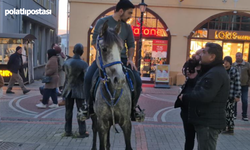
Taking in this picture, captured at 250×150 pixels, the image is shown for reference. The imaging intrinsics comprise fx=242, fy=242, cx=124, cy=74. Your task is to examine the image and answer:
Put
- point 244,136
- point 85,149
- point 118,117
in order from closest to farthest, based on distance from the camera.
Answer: point 118,117 < point 85,149 < point 244,136

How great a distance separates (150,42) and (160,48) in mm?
785

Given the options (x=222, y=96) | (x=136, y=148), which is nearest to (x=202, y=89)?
(x=222, y=96)

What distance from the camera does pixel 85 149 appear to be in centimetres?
522

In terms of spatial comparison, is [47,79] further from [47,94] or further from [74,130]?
[74,130]

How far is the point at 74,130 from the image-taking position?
21.3 feet

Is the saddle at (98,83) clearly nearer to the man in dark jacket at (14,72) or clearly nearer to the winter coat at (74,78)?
the winter coat at (74,78)

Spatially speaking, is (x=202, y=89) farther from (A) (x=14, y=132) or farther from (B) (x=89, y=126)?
(A) (x=14, y=132)

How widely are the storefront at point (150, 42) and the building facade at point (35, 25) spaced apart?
6.04 metres

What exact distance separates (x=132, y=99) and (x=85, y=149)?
6.06ft

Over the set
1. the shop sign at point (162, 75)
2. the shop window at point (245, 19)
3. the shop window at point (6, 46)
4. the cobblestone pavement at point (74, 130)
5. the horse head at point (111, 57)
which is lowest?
the cobblestone pavement at point (74, 130)

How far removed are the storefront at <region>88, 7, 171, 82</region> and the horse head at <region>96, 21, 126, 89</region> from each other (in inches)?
494

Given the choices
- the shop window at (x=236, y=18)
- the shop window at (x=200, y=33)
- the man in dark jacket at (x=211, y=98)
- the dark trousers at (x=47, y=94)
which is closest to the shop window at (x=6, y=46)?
the dark trousers at (x=47, y=94)

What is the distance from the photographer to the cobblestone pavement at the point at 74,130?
5465mm

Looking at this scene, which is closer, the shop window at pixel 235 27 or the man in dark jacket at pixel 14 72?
the man in dark jacket at pixel 14 72
